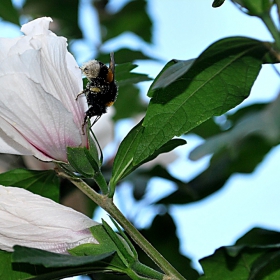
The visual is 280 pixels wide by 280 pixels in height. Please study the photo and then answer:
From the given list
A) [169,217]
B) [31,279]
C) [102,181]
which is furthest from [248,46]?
[169,217]

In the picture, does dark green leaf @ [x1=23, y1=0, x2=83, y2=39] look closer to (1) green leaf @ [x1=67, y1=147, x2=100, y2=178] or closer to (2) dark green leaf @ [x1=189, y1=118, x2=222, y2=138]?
(2) dark green leaf @ [x1=189, y1=118, x2=222, y2=138]

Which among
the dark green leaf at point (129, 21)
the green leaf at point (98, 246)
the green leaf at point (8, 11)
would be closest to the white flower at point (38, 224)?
the green leaf at point (98, 246)

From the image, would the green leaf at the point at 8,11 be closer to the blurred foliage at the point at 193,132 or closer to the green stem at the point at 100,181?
the blurred foliage at the point at 193,132

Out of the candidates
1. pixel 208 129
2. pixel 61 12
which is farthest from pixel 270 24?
pixel 61 12

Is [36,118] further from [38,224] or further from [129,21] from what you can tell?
[129,21]

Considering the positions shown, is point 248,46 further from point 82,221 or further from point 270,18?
point 82,221

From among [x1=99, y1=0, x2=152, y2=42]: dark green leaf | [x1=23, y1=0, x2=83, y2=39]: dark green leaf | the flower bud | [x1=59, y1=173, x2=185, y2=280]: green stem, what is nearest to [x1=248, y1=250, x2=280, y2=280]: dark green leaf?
[x1=59, y1=173, x2=185, y2=280]: green stem

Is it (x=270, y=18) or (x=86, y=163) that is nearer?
(x=86, y=163)
